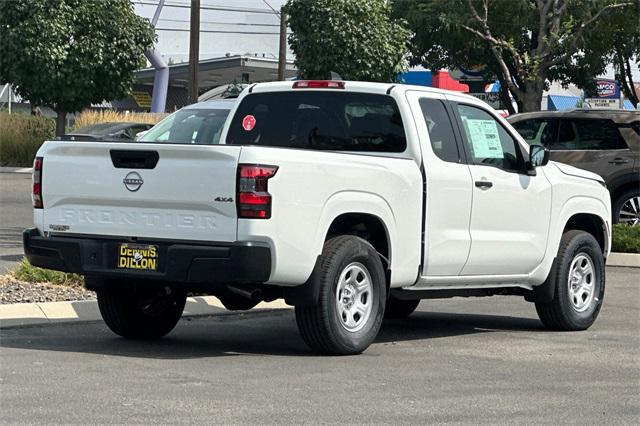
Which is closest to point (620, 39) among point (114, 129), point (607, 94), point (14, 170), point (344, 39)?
point (344, 39)

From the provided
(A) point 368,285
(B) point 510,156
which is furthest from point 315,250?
(B) point 510,156

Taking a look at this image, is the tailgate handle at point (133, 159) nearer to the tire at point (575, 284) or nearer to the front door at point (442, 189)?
the front door at point (442, 189)

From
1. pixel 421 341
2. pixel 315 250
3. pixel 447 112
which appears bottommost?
pixel 421 341

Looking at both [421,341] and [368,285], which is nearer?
[368,285]

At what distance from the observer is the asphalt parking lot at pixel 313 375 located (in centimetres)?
693

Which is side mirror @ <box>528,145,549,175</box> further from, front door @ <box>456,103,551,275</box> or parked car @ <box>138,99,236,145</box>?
parked car @ <box>138,99,236,145</box>

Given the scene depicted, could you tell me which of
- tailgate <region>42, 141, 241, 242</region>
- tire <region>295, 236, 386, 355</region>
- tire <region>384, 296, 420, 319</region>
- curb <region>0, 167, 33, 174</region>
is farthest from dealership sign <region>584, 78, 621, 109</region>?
tailgate <region>42, 141, 241, 242</region>

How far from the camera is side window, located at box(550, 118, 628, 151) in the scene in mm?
18609

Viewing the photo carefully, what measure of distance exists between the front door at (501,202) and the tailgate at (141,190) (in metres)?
2.42

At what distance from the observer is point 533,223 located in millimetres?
10602

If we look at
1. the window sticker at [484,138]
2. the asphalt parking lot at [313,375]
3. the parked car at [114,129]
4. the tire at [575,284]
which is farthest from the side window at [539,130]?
the parked car at [114,129]

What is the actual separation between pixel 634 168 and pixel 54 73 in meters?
24.8

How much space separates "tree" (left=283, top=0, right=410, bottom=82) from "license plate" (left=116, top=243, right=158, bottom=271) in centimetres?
3036

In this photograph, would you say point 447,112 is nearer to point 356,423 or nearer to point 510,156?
point 510,156
